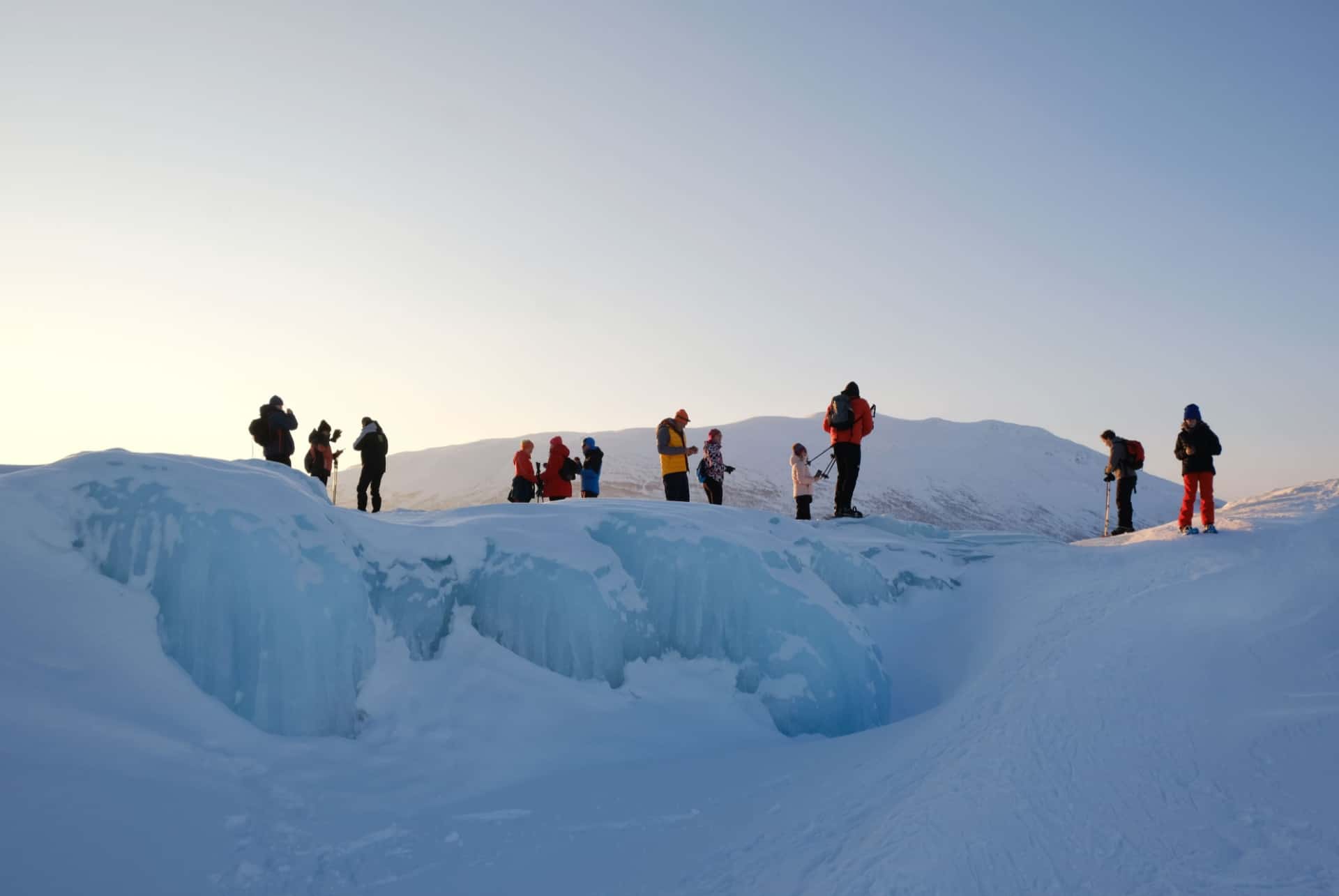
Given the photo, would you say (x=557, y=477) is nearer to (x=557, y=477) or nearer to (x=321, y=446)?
(x=557, y=477)

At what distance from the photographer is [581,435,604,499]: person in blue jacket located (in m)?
12.6

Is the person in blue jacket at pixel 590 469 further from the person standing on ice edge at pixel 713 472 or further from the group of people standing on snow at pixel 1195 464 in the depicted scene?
the group of people standing on snow at pixel 1195 464

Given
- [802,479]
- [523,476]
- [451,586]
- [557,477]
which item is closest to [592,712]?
[451,586]

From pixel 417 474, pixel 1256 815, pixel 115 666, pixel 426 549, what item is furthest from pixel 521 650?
pixel 417 474

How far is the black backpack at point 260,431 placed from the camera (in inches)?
432

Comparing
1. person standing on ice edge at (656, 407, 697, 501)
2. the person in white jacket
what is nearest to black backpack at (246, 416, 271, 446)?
person standing on ice edge at (656, 407, 697, 501)

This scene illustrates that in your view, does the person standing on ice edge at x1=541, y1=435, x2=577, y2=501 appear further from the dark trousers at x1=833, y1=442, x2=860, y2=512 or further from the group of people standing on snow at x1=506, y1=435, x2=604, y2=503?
the dark trousers at x1=833, y1=442, x2=860, y2=512

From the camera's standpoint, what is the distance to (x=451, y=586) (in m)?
6.45

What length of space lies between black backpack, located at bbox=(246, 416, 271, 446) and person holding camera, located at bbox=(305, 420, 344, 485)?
1609mm

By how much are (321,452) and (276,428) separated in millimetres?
2161

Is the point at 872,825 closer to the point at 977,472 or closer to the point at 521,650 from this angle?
the point at 521,650

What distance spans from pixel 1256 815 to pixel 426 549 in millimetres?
5518

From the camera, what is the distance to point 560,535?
23.5 ft

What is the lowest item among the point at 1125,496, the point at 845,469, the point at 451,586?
the point at 451,586
